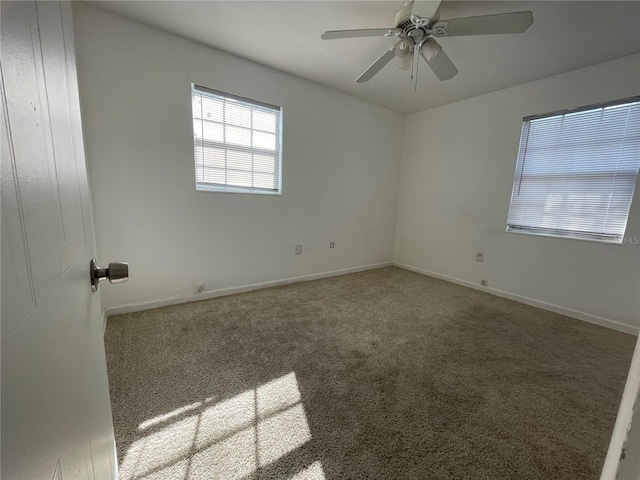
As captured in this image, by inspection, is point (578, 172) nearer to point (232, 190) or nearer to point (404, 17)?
point (404, 17)

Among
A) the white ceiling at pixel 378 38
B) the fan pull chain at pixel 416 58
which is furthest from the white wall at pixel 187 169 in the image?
the fan pull chain at pixel 416 58

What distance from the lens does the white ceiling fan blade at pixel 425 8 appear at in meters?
1.38

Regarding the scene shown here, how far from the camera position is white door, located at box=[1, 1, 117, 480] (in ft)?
0.72

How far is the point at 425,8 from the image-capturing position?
144cm

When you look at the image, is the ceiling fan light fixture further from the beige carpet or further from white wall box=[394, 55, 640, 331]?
the beige carpet

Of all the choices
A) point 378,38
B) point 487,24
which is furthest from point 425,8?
point 378,38

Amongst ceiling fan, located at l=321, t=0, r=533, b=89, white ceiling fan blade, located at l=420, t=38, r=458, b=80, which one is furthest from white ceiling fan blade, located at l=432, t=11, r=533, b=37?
white ceiling fan blade, located at l=420, t=38, r=458, b=80

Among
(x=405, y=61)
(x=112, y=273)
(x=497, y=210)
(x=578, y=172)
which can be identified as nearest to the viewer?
(x=112, y=273)

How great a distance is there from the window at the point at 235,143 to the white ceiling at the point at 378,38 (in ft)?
1.50

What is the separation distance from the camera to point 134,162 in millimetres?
2141

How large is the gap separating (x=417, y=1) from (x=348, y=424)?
7.62 feet

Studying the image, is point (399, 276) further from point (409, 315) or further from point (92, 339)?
point (92, 339)

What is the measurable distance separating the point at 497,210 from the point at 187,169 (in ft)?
11.9

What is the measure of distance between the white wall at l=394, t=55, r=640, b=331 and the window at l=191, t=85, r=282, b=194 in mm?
2344
